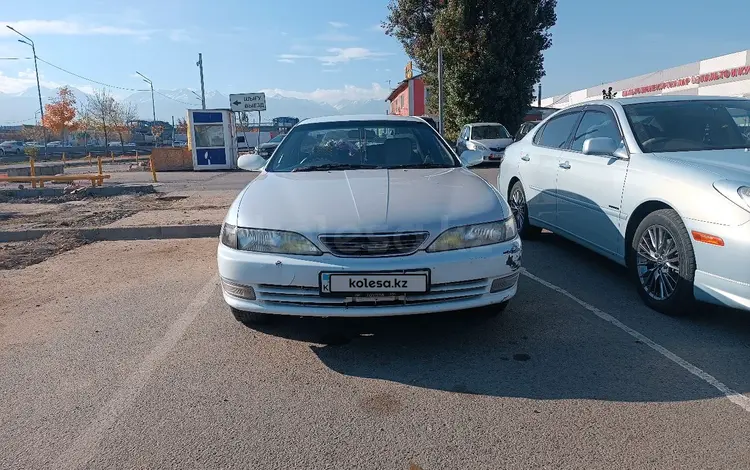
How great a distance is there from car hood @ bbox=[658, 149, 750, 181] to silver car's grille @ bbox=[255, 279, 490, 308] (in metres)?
1.81

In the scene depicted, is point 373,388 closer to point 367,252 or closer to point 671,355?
point 367,252

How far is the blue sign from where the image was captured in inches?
899

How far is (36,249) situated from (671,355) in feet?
23.1

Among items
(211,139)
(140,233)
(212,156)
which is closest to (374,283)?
(140,233)

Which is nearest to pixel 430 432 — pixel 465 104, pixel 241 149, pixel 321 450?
Answer: pixel 321 450

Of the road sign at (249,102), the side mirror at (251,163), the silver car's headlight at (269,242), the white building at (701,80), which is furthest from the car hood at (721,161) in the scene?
the road sign at (249,102)

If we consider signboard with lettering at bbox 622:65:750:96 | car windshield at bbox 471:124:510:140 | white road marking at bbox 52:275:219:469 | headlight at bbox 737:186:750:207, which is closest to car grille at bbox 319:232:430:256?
white road marking at bbox 52:275:219:469

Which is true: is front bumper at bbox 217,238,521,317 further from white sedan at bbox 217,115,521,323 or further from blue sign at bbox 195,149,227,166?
blue sign at bbox 195,149,227,166

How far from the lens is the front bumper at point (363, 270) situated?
3.23 metres

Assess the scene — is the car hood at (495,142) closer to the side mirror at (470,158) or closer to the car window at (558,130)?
the car window at (558,130)

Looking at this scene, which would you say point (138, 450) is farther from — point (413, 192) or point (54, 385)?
point (413, 192)

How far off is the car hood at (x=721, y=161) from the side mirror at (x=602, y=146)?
1.30 feet

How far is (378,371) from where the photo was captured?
3295 millimetres

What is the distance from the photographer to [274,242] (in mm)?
3361
